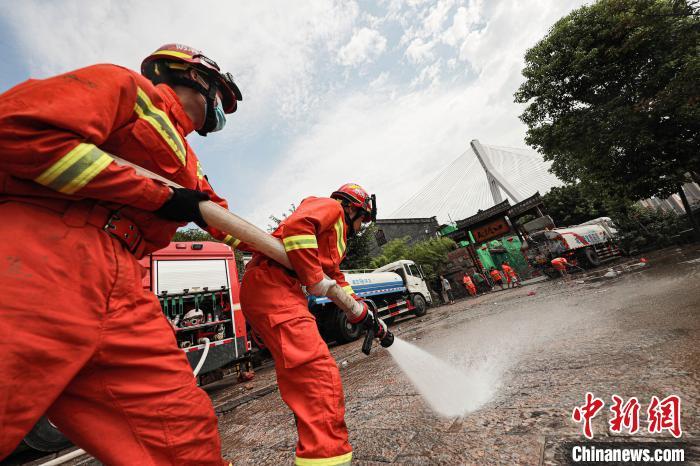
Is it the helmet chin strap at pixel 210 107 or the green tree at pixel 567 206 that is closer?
the helmet chin strap at pixel 210 107

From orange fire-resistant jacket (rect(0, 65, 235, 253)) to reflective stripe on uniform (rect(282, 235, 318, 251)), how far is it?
0.62 meters

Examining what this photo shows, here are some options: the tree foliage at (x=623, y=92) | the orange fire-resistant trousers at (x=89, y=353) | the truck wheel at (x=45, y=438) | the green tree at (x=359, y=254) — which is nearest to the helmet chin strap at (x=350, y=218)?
the orange fire-resistant trousers at (x=89, y=353)

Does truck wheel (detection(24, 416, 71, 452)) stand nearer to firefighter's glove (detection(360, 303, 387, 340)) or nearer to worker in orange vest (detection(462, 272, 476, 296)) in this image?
firefighter's glove (detection(360, 303, 387, 340))

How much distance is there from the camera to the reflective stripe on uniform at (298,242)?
1691 mm

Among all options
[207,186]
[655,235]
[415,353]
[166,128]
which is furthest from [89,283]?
[655,235]

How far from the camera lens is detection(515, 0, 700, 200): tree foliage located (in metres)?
10.8

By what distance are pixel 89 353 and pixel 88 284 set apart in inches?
7.6

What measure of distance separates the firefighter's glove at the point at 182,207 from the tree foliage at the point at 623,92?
50.8 ft

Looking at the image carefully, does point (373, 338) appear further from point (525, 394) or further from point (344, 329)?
point (344, 329)

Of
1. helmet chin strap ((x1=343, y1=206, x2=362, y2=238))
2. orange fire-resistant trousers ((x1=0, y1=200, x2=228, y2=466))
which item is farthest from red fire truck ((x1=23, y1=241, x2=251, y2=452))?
orange fire-resistant trousers ((x1=0, y1=200, x2=228, y2=466))

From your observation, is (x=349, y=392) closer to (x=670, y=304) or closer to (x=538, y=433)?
(x=538, y=433)

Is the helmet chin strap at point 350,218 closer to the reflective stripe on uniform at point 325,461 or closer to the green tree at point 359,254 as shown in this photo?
the reflective stripe on uniform at point 325,461

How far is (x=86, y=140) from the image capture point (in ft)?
3.15

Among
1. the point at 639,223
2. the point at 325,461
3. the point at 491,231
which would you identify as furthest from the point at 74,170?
the point at 491,231
